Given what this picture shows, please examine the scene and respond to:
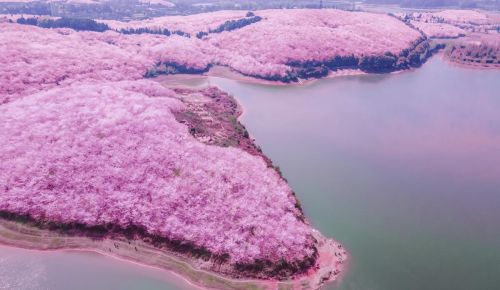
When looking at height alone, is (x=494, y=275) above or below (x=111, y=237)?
below

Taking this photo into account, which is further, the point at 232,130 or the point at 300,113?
the point at 300,113

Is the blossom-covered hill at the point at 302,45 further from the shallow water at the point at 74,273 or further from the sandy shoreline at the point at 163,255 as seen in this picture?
the shallow water at the point at 74,273

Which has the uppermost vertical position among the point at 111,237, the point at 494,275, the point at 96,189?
the point at 96,189

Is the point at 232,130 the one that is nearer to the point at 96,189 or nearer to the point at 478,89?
the point at 96,189

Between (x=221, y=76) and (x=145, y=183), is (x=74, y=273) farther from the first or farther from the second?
(x=221, y=76)

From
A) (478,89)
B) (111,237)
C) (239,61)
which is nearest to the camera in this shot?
(111,237)

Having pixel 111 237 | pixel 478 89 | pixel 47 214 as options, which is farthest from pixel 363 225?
pixel 478 89
